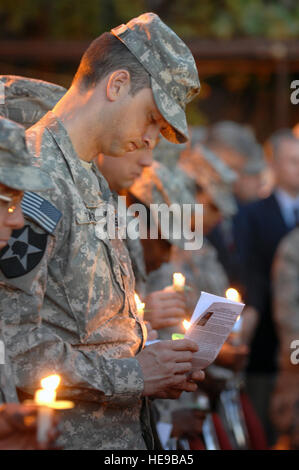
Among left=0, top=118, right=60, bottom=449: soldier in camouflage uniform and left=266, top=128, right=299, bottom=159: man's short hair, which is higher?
left=266, top=128, right=299, bottom=159: man's short hair

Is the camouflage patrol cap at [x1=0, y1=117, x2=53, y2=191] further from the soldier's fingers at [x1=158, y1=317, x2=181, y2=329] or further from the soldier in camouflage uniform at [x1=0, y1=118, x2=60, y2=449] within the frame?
the soldier's fingers at [x1=158, y1=317, x2=181, y2=329]

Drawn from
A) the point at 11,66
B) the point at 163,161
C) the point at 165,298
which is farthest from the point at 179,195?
the point at 11,66

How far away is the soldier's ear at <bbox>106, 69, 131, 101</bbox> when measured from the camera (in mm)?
3180

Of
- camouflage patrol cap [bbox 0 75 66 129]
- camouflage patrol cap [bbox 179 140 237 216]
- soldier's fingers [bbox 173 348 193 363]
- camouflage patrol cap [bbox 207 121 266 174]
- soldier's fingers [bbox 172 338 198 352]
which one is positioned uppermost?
camouflage patrol cap [bbox 207 121 266 174]

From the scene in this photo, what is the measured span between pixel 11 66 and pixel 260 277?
4333 mm

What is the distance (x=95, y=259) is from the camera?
304 centimetres

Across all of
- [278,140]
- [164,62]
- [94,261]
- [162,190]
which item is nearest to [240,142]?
[278,140]

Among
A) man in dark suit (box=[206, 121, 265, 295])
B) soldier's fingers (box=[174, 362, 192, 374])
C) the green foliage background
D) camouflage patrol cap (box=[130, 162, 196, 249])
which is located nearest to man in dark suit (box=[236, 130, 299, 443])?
man in dark suit (box=[206, 121, 265, 295])

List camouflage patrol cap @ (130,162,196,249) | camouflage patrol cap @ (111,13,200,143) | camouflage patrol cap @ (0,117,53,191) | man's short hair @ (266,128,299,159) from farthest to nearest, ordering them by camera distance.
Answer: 1. man's short hair @ (266,128,299,159)
2. camouflage patrol cap @ (130,162,196,249)
3. camouflage patrol cap @ (111,13,200,143)
4. camouflage patrol cap @ (0,117,53,191)

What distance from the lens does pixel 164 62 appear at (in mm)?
3246

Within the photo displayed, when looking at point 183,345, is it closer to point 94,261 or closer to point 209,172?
point 94,261

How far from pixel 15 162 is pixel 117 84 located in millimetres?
751

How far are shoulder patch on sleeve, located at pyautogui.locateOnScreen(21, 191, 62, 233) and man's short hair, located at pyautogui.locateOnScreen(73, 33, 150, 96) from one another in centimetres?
57

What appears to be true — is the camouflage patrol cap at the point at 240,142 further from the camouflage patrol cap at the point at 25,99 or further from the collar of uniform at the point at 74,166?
the collar of uniform at the point at 74,166
